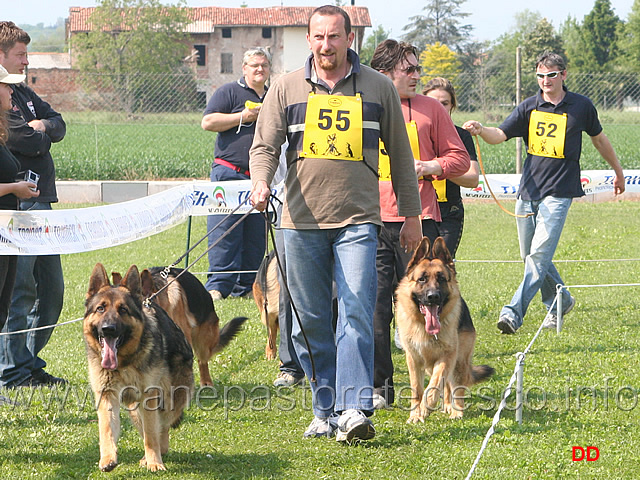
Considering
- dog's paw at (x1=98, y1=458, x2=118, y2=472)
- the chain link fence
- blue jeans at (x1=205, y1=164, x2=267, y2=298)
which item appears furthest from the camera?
the chain link fence

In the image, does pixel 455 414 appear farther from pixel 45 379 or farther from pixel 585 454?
pixel 45 379

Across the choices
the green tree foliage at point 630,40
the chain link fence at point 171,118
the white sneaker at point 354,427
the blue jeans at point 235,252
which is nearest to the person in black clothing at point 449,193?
the white sneaker at point 354,427

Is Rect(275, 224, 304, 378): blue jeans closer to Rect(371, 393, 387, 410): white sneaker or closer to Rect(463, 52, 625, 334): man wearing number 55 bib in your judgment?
Rect(371, 393, 387, 410): white sneaker

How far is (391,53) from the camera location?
18.1ft

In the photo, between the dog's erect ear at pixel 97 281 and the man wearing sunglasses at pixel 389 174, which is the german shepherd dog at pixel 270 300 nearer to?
the man wearing sunglasses at pixel 389 174

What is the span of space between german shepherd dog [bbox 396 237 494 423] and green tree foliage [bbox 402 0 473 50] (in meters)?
78.6

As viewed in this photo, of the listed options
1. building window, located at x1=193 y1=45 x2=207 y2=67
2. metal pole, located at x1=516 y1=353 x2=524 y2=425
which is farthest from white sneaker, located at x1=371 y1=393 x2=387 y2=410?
building window, located at x1=193 y1=45 x2=207 y2=67

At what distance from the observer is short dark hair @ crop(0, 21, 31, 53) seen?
5215mm

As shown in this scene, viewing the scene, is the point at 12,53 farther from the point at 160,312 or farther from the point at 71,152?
the point at 71,152

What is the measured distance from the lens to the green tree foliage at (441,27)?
81.3 metres

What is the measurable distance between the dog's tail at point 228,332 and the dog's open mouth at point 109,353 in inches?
75.9

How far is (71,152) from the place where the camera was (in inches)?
826

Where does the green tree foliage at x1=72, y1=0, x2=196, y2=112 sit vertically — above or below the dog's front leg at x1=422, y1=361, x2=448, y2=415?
above

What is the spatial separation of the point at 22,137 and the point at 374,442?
3.00 metres
